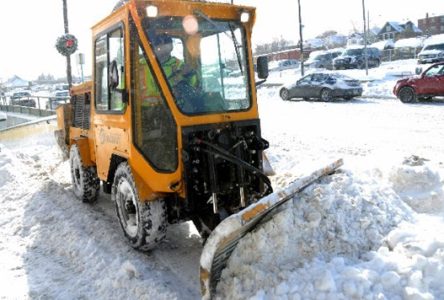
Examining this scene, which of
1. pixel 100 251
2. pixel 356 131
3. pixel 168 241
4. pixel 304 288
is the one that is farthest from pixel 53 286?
pixel 356 131

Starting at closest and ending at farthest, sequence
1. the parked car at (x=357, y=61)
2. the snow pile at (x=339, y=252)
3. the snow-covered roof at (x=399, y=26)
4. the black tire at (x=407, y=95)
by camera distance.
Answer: the snow pile at (x=339, y=252) < the black tire at (x=407, y=95) < the parked car at (x=357, y=61) < the snow-covered roof at (x=399, y=26)

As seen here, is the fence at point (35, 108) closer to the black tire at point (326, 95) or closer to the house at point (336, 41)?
the black tire at point (326, 95)

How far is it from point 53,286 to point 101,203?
2474 mm

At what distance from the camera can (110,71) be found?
15.2 feet

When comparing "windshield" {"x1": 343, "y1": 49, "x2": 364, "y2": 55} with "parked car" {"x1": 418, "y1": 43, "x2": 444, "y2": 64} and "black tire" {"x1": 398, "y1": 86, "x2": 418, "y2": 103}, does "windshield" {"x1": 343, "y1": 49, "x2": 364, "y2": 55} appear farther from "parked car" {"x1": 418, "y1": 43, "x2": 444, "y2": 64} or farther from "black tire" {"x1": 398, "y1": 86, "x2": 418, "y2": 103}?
"black tire" {"x1": 398, "y1": 86, "x2": 418, "y2": 103}

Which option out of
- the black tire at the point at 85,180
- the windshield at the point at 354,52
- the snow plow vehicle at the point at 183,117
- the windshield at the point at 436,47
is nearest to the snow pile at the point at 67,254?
the black tire at the point at 85,180

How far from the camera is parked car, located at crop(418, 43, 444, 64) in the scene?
27.2 meters

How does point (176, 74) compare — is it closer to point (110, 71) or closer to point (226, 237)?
point (110, 71)

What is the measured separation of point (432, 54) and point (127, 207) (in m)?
27.4

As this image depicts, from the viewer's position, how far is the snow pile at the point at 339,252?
324 cm

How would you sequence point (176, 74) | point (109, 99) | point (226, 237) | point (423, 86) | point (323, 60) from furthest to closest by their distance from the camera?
point (323, 60) → point (423, 86) → point (109, 99) → point (176, 74) → point (226, 237)

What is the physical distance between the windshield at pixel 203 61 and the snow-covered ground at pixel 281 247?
48.4 inches

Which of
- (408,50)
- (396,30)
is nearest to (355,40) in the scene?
(396,30)

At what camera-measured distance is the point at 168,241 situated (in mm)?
5141
